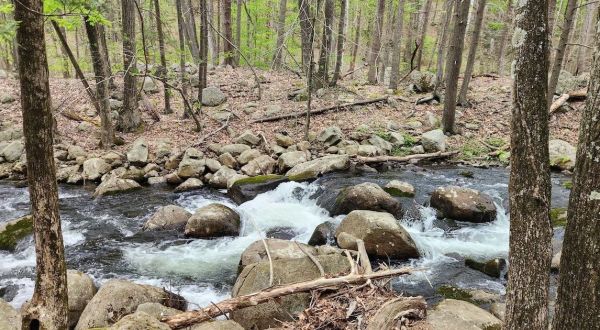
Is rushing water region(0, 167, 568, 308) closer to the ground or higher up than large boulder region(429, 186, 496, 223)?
closer to the ground

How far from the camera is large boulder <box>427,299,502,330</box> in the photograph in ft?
13.7

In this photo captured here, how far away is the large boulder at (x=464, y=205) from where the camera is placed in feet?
30.4

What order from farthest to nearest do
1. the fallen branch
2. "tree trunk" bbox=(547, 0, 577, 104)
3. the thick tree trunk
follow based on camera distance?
"tree trunk" bbox=(547, 0, 577, 104) < the fallen branch < the thick tree trunk

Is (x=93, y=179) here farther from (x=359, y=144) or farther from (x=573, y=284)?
(x=573, y=284)

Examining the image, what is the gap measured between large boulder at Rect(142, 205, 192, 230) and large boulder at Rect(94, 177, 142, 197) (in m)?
2.51

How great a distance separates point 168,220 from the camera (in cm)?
920

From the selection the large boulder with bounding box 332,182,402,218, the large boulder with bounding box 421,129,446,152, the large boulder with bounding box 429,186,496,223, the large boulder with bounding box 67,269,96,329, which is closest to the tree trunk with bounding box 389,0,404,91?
the large boulder with bounding box 421,129,446,152

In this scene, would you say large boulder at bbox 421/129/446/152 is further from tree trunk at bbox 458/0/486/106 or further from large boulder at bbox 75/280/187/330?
large boulder at bbox 75/280/187/330

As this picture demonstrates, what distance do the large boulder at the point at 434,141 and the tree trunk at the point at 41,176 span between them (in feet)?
38.3

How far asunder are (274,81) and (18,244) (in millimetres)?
14352

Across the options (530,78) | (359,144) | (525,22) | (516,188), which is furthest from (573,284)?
(359,144)

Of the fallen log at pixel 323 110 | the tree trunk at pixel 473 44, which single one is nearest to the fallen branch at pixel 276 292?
the fallen log at pixel 323 110

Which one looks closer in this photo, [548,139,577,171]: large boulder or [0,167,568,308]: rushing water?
[0,167,568,308]: rushing water

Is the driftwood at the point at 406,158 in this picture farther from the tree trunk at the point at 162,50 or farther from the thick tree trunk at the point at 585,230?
the thick tree trunk at the point at 585,230
